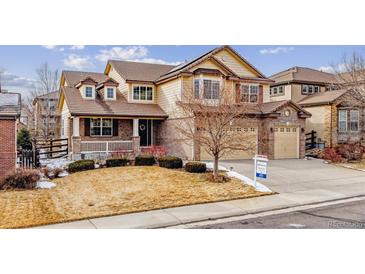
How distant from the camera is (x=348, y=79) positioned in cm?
2025

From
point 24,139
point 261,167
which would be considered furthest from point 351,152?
point 24,139

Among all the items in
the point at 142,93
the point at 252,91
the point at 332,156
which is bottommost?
the point at 332,156

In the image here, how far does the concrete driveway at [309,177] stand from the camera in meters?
10.8

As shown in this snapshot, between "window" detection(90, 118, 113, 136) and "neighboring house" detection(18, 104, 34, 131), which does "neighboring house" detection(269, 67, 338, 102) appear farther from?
"neighboring house" detection(18, 104, 34, 131)

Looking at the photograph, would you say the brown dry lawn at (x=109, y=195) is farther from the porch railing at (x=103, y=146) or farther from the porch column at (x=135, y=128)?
the porch column at (x=135, y=128)

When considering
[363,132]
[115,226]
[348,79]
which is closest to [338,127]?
[363,132]

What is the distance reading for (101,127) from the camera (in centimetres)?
1814

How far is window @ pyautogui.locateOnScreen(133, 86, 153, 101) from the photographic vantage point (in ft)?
64.3

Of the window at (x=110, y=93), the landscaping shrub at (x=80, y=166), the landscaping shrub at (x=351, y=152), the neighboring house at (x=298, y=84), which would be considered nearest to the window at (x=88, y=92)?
the window at (x=110, y=93)

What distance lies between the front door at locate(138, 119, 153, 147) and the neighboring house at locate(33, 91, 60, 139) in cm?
580

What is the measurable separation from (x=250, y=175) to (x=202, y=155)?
386cm

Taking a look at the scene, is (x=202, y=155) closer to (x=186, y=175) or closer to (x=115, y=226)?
(x=186, y=175)

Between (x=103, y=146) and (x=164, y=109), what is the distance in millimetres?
4576

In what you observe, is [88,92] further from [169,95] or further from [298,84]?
[298,84]
